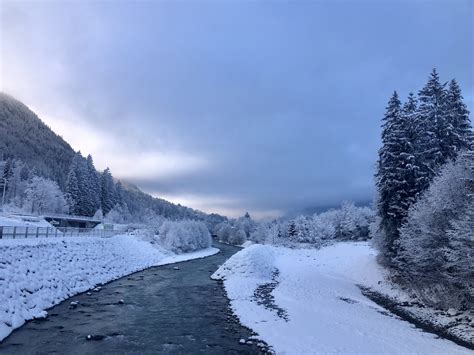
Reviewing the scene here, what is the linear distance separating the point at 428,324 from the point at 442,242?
18.7 feet

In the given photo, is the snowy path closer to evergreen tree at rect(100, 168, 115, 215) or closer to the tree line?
the tree line

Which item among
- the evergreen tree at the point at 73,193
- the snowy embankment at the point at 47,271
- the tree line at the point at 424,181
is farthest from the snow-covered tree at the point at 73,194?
the tree line at the point at 424,181

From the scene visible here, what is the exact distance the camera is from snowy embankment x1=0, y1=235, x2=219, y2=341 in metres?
22.0

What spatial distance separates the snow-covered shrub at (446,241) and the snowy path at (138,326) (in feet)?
44.5

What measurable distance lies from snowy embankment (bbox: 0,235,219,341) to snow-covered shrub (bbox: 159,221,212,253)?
28776mm

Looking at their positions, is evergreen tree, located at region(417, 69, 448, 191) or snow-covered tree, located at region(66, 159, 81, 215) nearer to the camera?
evergreen tree, located at region(417, 69, 448, 191)

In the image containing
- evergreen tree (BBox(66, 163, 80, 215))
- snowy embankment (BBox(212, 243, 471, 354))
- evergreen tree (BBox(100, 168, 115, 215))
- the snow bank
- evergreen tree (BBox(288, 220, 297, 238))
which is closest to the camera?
snowy embankment (BBox(212, 243, 471, 354))

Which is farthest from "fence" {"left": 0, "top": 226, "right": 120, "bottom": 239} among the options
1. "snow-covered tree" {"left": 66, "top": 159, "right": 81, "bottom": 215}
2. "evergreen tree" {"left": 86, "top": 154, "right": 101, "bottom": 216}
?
"evergreen tree" {"left": 86, "top": 154, "right": 101, "bottom": 216}

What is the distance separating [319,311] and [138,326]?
12382mm

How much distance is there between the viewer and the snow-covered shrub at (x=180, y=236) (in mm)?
80875

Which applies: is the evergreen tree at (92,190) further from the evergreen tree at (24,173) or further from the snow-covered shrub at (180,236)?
the evergreen tree at (24,173)

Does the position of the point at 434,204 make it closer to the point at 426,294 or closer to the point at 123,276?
the point at 426,294

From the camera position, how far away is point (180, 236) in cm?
8444

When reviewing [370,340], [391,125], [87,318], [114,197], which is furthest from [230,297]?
[114,197]
